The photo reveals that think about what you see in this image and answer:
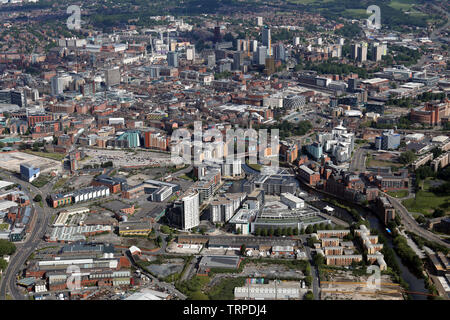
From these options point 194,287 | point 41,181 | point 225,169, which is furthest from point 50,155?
point 194,287

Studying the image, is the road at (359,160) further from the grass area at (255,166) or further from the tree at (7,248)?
the tree at (7,248)

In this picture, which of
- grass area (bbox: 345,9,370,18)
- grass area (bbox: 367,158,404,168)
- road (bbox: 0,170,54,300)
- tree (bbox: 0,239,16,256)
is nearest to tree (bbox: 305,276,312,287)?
road (bbox: 0,170,54,300)

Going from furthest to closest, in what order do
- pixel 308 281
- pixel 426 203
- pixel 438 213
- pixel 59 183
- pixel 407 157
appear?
1. pixel 407 157
2. pixel 59 183
3. pixel 426 203
4. pixel 438 213
5. pixel 308 281

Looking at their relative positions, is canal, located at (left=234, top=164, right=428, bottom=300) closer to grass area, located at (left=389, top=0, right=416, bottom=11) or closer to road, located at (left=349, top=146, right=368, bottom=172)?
road, located at (left=349, top=146, right=368, bottom=172)

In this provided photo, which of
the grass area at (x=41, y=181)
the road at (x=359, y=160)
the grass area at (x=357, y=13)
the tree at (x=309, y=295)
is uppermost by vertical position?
the grass area at (x=357, y=13)

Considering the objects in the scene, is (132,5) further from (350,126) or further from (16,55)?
(350,126)

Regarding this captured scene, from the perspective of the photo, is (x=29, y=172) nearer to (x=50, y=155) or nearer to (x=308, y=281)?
(x=50, y=155)

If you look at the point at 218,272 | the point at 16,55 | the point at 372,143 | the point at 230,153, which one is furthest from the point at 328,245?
the point at 16,55

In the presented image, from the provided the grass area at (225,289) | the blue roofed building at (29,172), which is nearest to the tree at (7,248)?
the grass area at (225,289)
